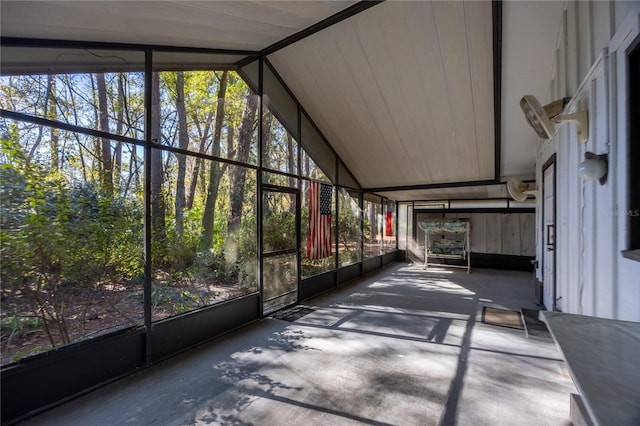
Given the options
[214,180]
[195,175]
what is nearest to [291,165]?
[214,180]

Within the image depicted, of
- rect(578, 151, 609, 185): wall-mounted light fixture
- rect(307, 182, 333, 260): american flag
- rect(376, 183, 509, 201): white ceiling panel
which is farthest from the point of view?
rect(376, 183, 509, 201): white ceiling panel

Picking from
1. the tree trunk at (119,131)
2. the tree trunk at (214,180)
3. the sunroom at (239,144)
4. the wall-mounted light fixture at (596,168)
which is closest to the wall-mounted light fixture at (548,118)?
the sunroom at (239,144)

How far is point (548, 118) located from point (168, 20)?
3.73 m

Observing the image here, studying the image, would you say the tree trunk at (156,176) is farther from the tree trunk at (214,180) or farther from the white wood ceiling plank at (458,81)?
the white wood ceiling plank at (458,81)

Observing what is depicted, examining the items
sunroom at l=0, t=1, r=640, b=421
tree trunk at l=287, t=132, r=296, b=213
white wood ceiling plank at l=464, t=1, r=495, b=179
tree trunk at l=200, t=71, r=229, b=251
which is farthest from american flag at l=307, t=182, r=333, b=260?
white wood ceiling plank at l=464, t=1, r=495, b=179

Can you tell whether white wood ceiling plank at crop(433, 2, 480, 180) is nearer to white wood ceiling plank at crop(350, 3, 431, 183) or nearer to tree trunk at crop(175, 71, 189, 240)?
white wood ceiling plank at crop(350, 3, 431, 183)

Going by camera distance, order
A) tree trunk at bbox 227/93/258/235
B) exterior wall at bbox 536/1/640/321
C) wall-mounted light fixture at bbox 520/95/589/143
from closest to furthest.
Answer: exterior wall at bbox 536/1/640/321
wall-mounted light fixture at bbox 520/95/589/143
tree trunk at bbox 227/93/258/235

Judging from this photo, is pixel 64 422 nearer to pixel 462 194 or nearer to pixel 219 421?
pixel 219 421

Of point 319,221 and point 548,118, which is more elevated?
point 548,118

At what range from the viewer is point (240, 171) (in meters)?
4.43

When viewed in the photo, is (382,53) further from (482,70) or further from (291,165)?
(291,165)

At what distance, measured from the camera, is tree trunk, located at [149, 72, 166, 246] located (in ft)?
11.0

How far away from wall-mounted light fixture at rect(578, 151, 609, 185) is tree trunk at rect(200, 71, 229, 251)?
387cm

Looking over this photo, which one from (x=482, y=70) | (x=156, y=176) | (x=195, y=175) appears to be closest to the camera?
(x=156, y=176)
